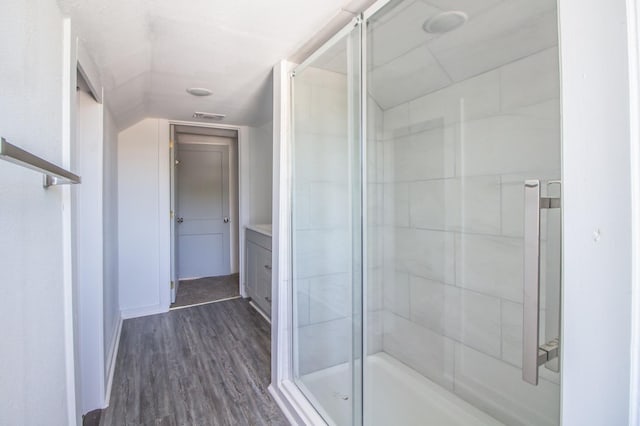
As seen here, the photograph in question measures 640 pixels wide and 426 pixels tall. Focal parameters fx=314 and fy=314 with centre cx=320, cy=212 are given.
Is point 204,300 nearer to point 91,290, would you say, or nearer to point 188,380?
point 188,380

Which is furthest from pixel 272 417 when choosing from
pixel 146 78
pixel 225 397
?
pixel 146 78

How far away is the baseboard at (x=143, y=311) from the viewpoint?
3.35 m

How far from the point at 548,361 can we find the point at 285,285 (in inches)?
59.3

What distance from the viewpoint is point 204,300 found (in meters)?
3.93

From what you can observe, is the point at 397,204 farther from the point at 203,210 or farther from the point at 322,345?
the point at 203,210

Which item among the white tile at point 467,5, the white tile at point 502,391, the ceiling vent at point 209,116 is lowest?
the white tile at point 502,391

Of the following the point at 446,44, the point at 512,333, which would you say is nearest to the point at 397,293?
the point at 512,333

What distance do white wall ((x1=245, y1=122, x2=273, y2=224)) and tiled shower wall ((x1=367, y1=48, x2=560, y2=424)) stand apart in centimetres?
228

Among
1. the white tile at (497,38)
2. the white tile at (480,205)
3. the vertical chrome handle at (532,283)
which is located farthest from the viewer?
the white tile at (480,205)

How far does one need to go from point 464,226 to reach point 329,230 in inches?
30.6

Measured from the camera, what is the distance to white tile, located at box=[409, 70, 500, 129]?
161cm

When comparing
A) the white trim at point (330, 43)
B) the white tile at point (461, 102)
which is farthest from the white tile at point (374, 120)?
the white trim at point (330, 43)

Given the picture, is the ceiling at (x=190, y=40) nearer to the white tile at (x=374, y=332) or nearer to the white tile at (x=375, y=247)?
the white tile at (x=375, y=247)

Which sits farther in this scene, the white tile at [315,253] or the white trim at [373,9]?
the white tile at [315,253]
